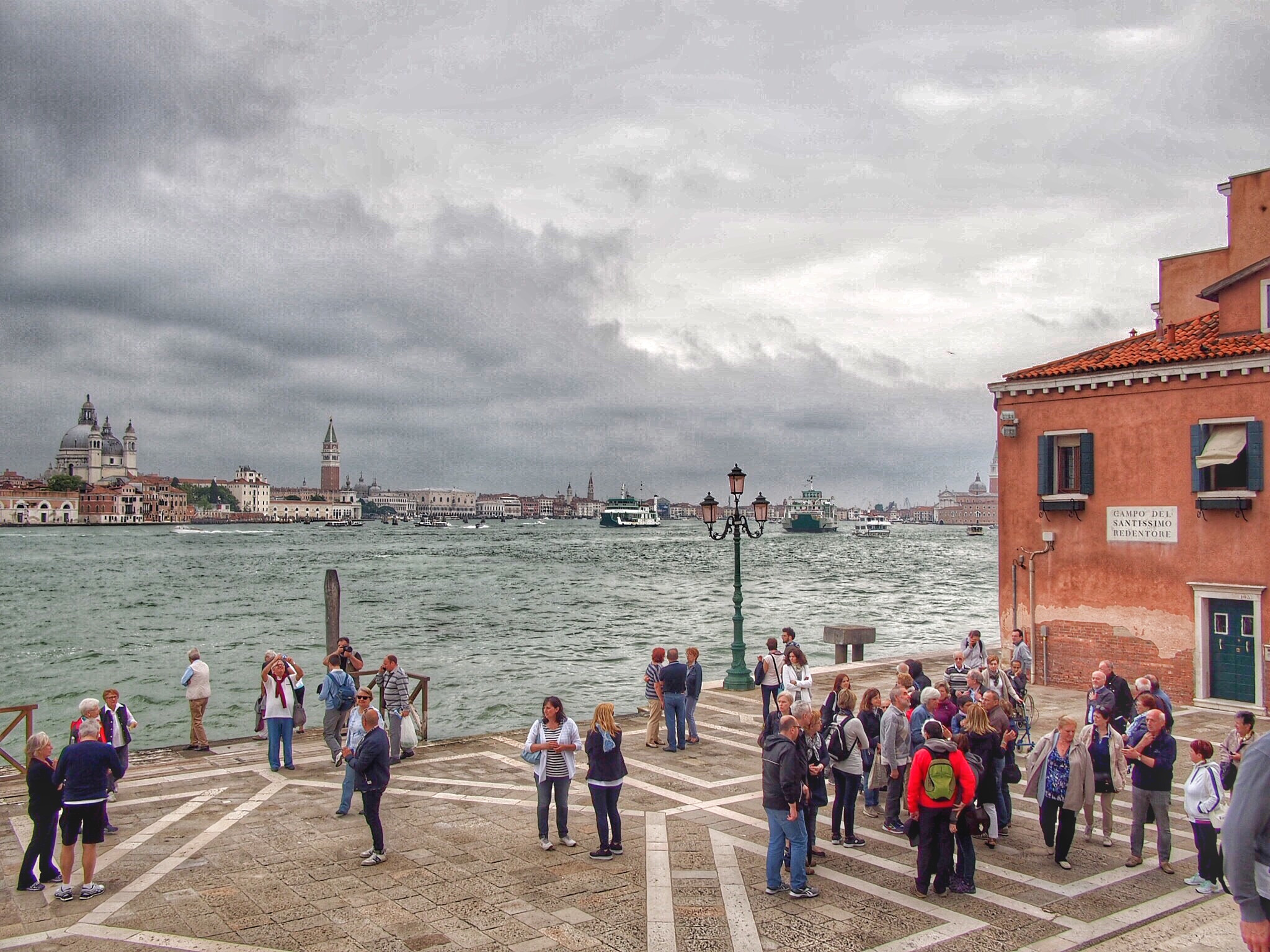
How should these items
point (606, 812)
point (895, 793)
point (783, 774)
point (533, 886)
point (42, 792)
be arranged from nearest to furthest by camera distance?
point (783, 774)
point (42, 792)
point (533, 886)
point (606, 812)
point (895, 793)

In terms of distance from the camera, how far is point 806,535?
192875 mm

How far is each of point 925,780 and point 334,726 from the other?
801 centimetres

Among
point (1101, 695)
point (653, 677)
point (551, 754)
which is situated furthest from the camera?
point (653, 677)

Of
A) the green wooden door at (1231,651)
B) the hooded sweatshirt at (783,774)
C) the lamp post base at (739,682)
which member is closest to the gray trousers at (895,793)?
the hooded sweatshirt at (783,774)

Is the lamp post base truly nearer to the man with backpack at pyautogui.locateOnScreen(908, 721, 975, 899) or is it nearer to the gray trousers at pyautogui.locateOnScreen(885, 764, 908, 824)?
the gray trousers at pyautogui.locateOnScreen(885, 764, 908, 824)

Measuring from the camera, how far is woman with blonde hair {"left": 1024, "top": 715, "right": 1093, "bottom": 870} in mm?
8688

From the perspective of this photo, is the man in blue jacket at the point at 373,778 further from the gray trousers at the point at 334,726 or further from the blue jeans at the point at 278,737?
the blue jeans at the point at 278,737

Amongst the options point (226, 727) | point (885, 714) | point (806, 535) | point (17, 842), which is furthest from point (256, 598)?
point (806, 535)

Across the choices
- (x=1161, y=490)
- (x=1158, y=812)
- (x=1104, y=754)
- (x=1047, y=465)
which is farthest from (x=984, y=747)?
(x=1047, y=465)

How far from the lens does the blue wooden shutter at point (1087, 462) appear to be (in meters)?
18.1

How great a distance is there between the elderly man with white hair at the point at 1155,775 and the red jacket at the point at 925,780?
1.91 meters

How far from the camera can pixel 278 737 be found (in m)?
13.0

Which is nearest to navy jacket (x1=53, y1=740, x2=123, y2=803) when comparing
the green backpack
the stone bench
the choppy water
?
the green backpack

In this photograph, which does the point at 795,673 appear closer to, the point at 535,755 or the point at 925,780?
the point at 535,755
